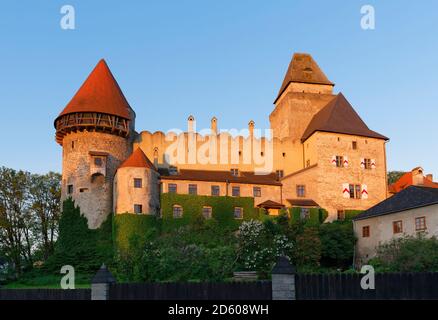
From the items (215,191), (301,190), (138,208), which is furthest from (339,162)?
(138,208)

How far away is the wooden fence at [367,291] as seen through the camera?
19.1m

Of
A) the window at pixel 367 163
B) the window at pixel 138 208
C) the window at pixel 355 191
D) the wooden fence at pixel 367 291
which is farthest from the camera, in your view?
the window at pixel 367 163

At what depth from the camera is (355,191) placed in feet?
164

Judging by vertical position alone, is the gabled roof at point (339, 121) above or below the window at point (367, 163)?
above

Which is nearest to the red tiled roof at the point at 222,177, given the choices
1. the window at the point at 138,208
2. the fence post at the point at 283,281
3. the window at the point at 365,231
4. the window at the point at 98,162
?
the window at the point at 138,208

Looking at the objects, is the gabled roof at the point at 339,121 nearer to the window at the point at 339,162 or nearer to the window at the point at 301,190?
the window at the point at 339,162

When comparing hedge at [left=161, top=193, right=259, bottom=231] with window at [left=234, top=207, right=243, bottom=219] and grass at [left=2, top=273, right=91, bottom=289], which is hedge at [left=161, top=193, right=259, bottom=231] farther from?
grass at [left=2, top=273, right=91, bottom=289]

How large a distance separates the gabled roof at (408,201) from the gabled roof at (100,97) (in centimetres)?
2319

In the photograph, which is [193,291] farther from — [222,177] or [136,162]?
[222,177]

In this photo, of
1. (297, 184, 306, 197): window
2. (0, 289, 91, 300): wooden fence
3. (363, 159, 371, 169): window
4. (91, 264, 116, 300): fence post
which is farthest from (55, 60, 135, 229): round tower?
(91, 264, 116, 300): fence post

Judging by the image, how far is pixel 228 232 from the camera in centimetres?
4509

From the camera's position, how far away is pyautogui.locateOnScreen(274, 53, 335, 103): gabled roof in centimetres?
5850
